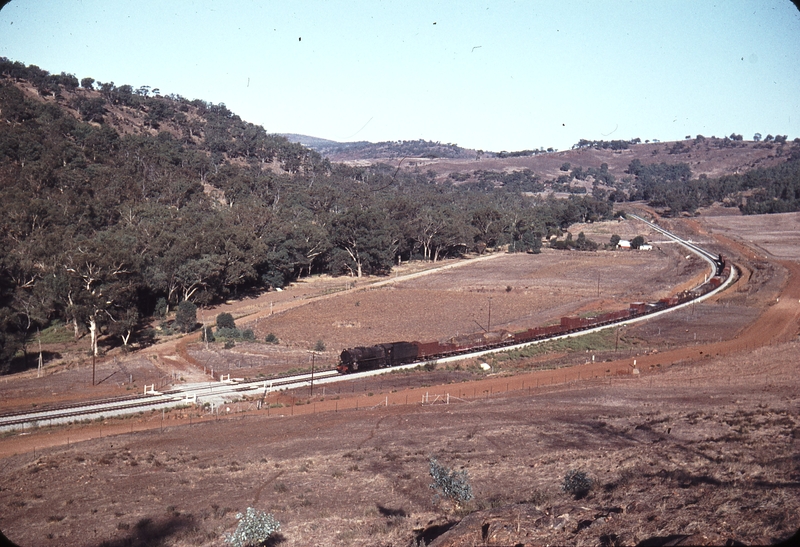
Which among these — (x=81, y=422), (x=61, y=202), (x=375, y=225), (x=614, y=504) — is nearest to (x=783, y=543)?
(x=614, y=504)

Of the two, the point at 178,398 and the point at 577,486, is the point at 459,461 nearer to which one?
the point at 577,486

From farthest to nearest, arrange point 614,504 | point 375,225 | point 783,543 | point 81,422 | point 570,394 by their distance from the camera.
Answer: point 375,225
point 570,394
point 81,422
point 614,504
point 783,543

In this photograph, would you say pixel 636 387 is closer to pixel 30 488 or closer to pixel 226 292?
pixel 30 488

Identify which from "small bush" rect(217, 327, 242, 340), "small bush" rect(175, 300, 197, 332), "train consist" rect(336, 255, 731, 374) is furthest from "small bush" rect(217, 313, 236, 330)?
"train consist" rect(336, 255, 731, 374)

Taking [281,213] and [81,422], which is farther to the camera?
[281,213]

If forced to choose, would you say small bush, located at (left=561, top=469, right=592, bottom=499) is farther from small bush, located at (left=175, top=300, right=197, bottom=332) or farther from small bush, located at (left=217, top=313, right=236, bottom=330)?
small bush, located at (left=175, top=300, right=197, bottom=332)

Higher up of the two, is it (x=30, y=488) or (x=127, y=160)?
(x=127, y=160)

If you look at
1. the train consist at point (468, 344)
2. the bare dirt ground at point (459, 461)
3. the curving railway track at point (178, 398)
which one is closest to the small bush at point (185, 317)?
the curving railway track at point (178, 398)

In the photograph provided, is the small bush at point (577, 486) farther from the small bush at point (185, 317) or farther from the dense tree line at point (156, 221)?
the small bush at point (185, 317)
